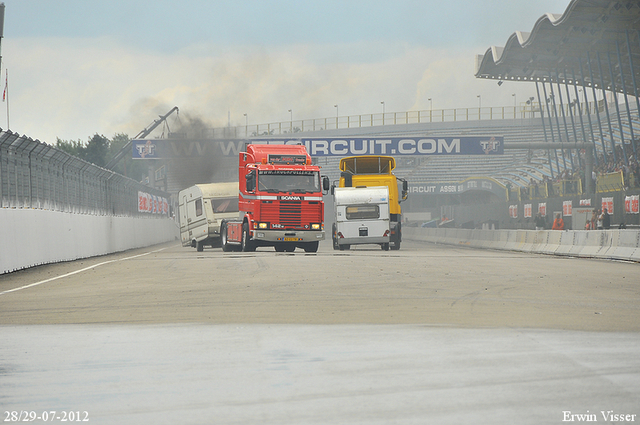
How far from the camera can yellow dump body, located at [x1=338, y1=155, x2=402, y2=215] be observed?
111ft

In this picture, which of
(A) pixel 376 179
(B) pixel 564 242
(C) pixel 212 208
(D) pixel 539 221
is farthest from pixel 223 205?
(D) pixel 539 221

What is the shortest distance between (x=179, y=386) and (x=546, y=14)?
52142 millimetres

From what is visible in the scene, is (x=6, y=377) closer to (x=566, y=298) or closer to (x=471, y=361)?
(x=471, y=361)

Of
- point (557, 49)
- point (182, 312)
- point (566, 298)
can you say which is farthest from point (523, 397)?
point (557, 49)

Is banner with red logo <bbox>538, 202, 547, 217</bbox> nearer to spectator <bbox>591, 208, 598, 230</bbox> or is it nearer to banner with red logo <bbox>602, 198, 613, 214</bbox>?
spectator <bbox>591, 208, 598, 230</bbox>

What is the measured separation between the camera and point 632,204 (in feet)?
107

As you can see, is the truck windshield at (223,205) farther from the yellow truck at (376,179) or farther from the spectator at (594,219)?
the spectator at (594,219)

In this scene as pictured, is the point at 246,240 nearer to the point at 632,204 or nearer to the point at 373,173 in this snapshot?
the point at 373,173

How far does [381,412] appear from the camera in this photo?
501 cm

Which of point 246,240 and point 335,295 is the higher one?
point 246,240

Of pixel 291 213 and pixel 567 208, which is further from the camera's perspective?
pixel 567 208

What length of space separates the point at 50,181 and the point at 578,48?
143 ft

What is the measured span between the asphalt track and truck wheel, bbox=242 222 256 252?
1407 cm

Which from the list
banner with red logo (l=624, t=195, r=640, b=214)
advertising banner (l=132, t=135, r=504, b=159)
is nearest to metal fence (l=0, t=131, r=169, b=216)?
banner with red logo (l=624, t=195, r=640, b=214)
